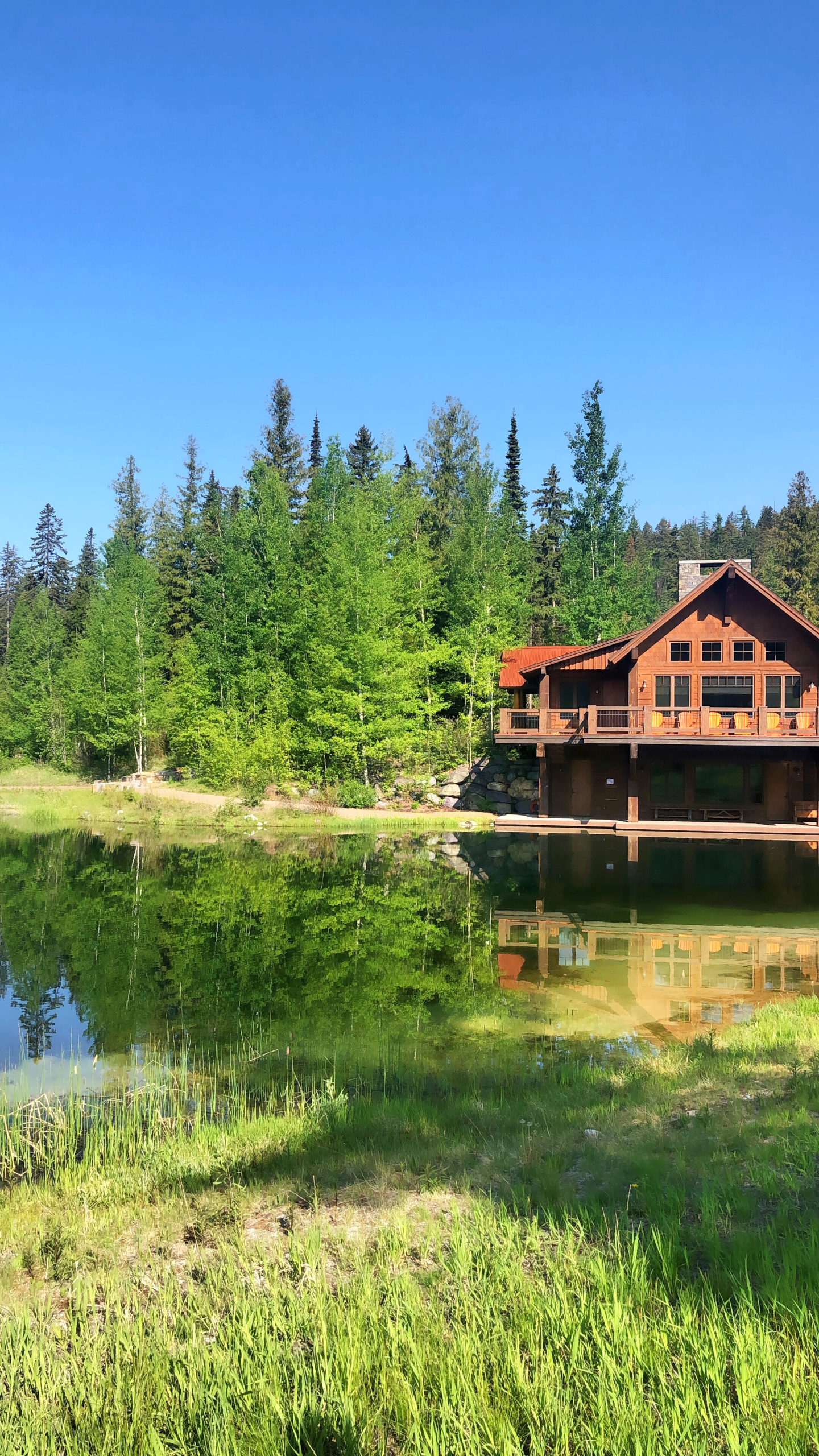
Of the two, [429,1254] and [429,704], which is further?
[429,704]

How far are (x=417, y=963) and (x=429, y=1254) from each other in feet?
30.3

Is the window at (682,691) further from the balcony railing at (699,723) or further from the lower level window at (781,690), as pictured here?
the lower level window at (781,690)

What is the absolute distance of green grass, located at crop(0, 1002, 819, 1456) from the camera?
337cm

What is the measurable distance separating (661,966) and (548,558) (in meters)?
45.5

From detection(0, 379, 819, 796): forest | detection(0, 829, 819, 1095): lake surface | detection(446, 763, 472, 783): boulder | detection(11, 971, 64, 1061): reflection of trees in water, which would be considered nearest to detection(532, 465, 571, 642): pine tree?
detection(0, 379, 819, 796): forest

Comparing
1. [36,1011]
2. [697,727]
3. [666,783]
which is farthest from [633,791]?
[36,1011]

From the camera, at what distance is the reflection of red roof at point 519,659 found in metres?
35.2

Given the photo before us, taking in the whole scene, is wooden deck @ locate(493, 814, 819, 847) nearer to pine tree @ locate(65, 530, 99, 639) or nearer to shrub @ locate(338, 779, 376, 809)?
shrub @ locate(338, 779, 376, 809)

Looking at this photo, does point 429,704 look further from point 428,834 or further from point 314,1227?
point 314,1227

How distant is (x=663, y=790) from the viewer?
109 ft

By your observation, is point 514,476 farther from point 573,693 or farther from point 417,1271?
point 417,1271

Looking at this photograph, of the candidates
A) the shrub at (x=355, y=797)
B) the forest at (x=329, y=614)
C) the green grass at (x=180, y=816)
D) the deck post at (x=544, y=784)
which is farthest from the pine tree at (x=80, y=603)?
the deck post at (x=544, y=784)

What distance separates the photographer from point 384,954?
572 inches

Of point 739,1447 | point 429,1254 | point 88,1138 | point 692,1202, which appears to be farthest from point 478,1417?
point 88,1138
